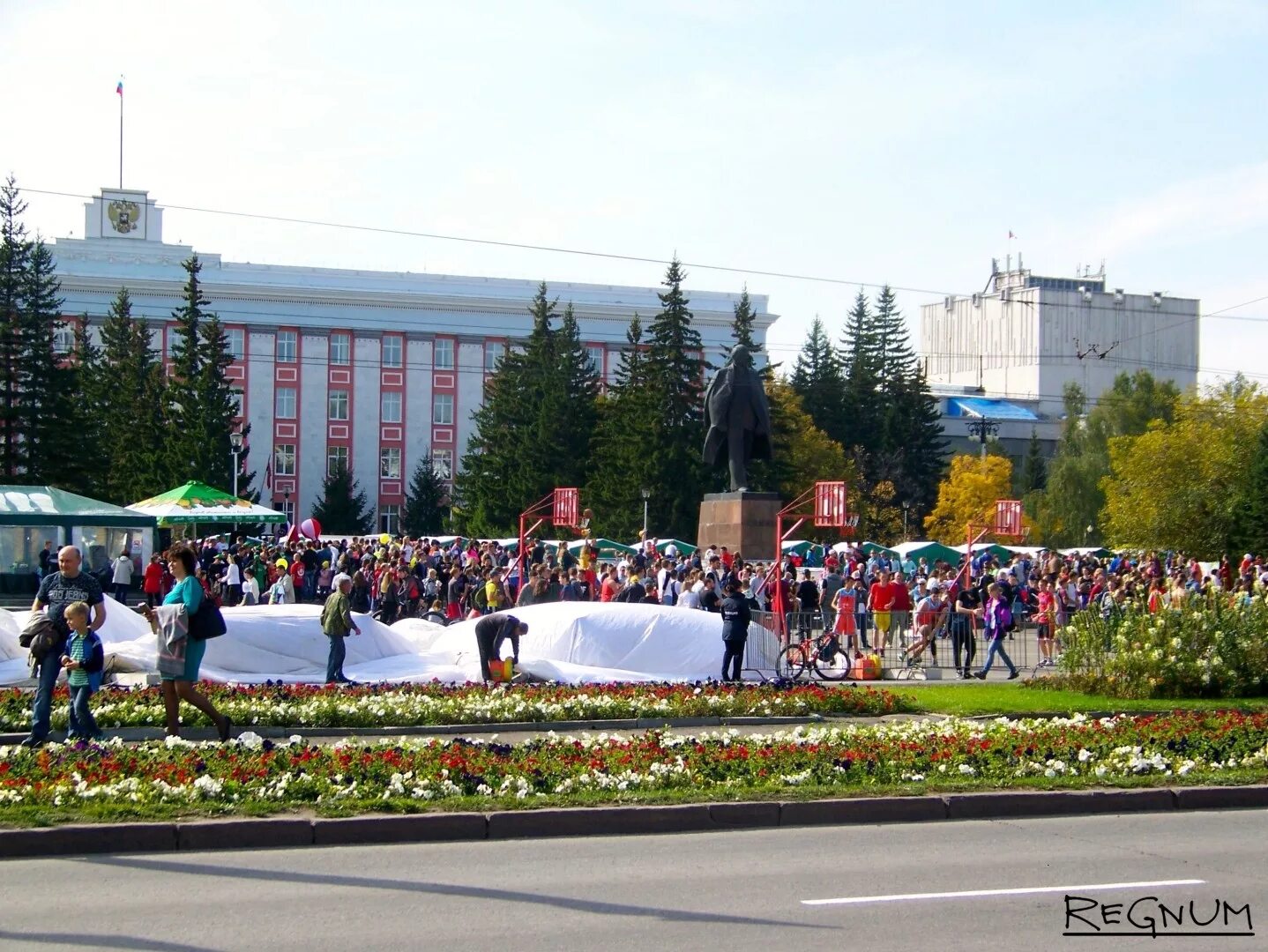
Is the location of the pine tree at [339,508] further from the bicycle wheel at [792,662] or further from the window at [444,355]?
the bicycle wheel at [792,662]

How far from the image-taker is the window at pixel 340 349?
94.4 meters

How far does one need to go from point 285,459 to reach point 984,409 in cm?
5234

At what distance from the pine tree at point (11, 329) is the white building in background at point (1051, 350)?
68033 mm

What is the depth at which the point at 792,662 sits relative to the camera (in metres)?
22.3

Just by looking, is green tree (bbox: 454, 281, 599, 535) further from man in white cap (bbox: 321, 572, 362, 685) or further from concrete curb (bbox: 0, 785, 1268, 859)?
concrete curb (bbox: 0, 785, 1268, 859)

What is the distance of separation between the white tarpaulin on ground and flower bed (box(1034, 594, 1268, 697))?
5042 millimetres

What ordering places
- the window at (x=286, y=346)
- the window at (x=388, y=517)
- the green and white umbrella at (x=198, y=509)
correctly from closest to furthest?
the green and white umbrella at (x=198, y=509) < the window at (x=286, y=346) < the window at (x=388, y=517)

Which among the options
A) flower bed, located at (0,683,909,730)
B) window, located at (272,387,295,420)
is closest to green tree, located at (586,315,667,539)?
window, located at (272,387,295,420)

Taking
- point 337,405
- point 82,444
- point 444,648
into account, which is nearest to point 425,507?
point 337,405

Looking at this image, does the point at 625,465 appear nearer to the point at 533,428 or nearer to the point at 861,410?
the point at 533,428

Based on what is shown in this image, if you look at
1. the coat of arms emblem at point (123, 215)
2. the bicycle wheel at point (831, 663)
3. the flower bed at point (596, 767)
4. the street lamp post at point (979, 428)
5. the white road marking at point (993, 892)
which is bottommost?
the bicycle wheel at point (831, 663)

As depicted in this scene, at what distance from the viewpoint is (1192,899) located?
834cm

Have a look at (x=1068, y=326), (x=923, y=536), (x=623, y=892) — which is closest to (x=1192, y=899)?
(x=623, y=892)

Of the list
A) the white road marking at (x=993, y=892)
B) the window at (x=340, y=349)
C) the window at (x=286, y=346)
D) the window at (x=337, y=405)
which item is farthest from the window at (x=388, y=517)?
the white road marking at (x=993, y=892)
